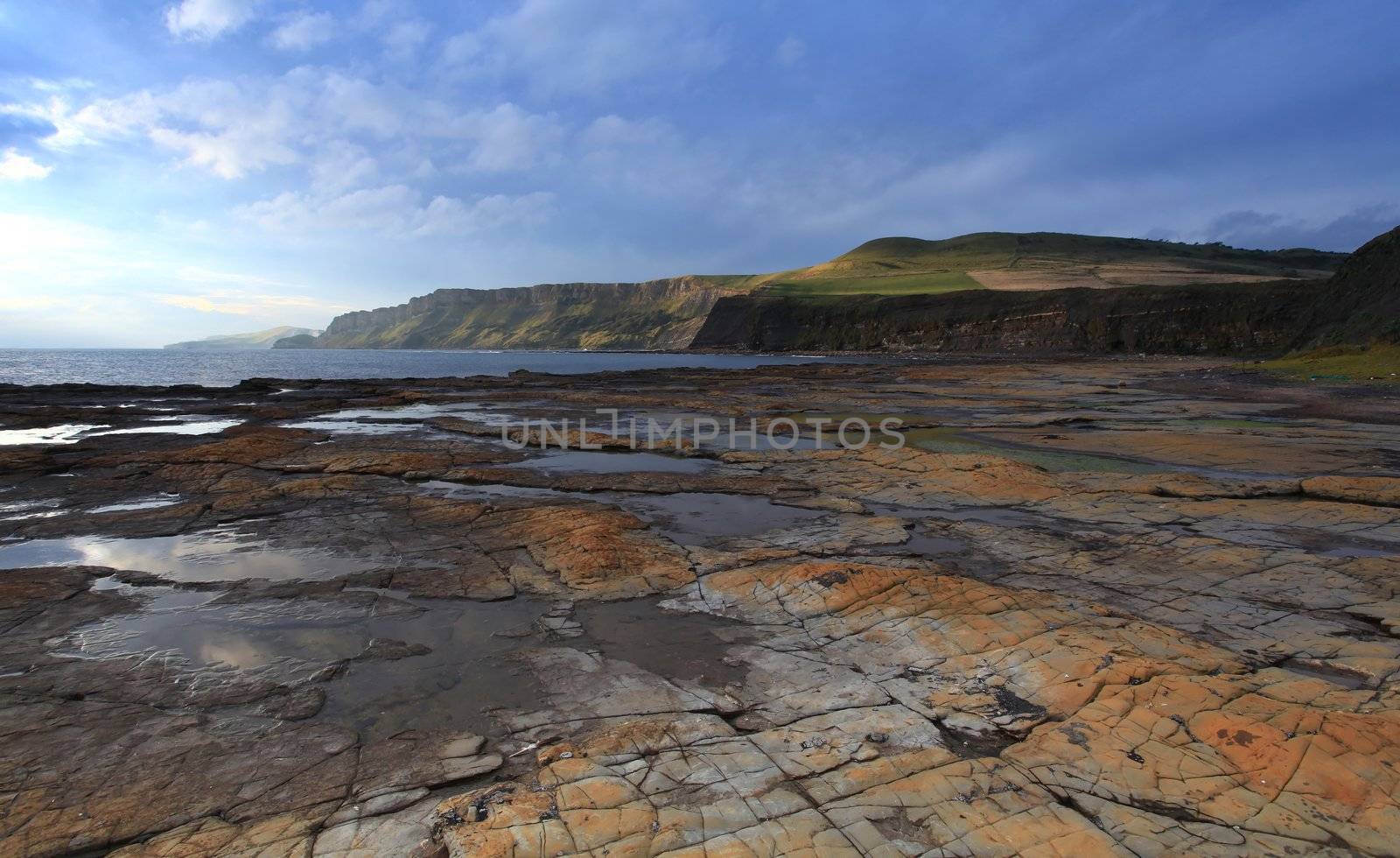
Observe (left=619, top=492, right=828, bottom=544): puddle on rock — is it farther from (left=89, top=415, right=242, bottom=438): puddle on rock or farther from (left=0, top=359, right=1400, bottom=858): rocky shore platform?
(left=89, top=415, right=242, bottom=438): puddle on rock

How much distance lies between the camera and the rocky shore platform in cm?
431

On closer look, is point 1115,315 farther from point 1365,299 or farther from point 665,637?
point 665,637

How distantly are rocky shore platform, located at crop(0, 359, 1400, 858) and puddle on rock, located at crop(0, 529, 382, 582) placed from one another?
0.09 m

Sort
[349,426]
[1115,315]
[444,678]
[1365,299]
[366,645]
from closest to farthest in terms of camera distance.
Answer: [444,678] → [366,645] → [349,426] → [1365,299] → [1115,315]

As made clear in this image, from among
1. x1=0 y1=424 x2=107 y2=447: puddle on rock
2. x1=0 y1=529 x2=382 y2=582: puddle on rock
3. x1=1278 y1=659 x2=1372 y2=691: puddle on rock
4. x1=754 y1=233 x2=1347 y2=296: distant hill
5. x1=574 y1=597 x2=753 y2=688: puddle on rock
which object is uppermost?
x1=754 y1=233 x2=1347 y2=296: distant hill

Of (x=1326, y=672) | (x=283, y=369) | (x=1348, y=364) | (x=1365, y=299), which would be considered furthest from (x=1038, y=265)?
(x=1326, y=672)

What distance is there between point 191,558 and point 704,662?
8894 millimetres

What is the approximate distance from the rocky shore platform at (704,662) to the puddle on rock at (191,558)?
0.09m

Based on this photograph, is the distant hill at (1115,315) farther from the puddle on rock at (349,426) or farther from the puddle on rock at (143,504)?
the puddle on rock at (143,504)

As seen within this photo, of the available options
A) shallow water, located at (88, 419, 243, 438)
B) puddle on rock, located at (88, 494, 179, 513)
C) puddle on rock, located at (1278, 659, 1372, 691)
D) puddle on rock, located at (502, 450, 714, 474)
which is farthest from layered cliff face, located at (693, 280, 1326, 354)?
shallow water, located at (88, 419, 243, 438)

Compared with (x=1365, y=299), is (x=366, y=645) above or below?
below

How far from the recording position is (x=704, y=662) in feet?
22.5

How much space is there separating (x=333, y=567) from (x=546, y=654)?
4.81 metres

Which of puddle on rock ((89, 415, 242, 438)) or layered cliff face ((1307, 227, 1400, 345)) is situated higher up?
layered cliff face ((1307, 227, 1400, 345))
